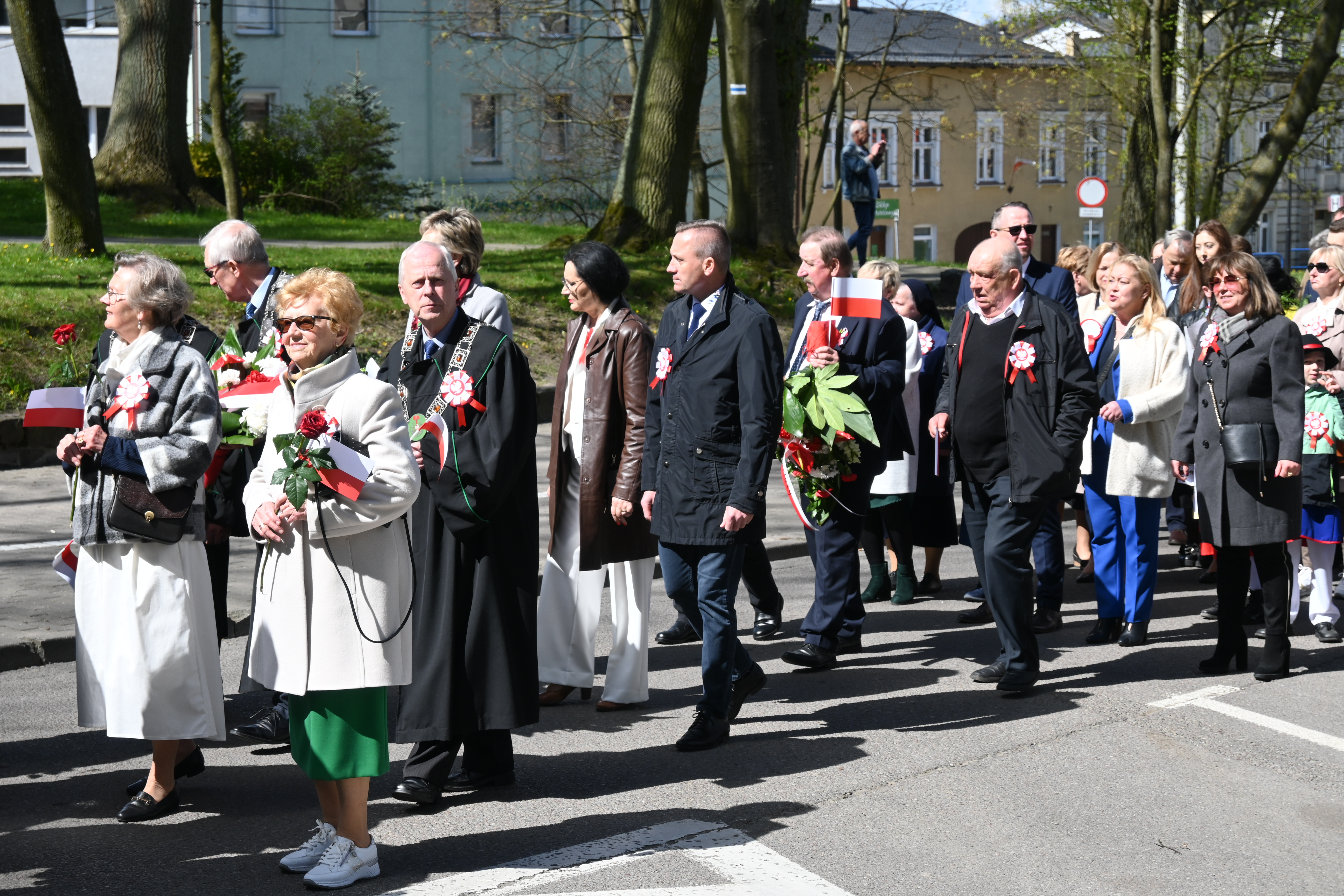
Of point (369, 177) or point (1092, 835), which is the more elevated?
point (369, 177)

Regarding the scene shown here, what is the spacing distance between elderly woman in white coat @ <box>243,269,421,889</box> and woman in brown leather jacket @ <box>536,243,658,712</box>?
81.3 inches

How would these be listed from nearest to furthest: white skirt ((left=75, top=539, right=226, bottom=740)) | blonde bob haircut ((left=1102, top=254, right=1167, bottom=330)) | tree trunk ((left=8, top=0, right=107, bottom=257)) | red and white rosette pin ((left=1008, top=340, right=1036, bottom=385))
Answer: white skirt ((left=75, top=539, right=226, bottom=740)) → red and white rosette pin ((left=1008, top=340, right=1036, bottom=385)) → blonde bob haircut ((left=1102, top=254, right=1167, bottom=330)) → tree trunk ((left=8, top=0, right=107, bottom=257))

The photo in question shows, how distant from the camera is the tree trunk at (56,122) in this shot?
51.8 feet

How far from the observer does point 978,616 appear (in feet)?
28.1

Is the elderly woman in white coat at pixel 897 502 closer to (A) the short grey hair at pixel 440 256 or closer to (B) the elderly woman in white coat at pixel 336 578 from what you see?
(A) the short grey hair at pixel 440 256

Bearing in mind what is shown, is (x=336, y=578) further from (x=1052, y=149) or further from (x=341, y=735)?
(x=1052, y=149)

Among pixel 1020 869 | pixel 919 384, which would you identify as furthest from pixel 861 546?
pixel 1020 869

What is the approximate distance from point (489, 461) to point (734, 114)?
46.6 feet

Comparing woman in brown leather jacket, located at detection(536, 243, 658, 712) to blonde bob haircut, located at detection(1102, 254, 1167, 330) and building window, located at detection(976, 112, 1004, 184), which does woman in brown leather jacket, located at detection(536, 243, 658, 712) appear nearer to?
blonde bob haircut, located at detection(1102, 254, 1167, 330)

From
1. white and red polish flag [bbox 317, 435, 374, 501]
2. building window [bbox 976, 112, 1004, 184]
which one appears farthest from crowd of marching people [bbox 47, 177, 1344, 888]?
building window [bbox 976, 112, 1004, 184]

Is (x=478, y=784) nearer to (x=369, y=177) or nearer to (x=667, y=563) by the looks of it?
(x=667, y=563)

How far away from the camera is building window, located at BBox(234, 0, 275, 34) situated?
44938 mm

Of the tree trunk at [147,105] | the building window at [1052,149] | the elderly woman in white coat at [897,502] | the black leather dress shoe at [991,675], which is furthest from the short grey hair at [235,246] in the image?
the building window at [1052,149]

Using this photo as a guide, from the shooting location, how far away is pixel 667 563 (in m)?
6.36
